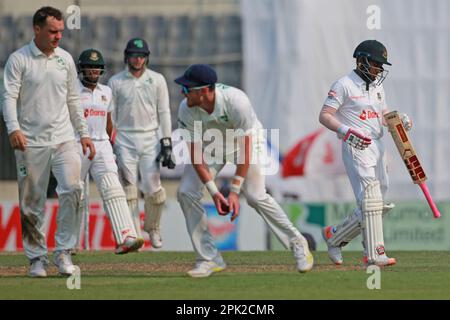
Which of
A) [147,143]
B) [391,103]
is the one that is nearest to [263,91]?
[391,103]

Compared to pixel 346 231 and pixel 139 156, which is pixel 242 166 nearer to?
pixel 346 231

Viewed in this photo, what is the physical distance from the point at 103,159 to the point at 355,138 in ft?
8.43

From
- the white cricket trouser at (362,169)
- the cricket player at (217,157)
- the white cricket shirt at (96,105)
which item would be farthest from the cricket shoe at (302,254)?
the white cricket shirt at (96,105)

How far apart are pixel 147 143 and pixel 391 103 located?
13283 millimetres

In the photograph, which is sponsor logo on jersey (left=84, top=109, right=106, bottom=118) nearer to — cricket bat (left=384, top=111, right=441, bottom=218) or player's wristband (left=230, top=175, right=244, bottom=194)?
cricket bat (left=384, top=111, right=441, bottom=218)

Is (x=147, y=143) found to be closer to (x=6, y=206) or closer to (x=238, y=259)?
(x=238, y=259)

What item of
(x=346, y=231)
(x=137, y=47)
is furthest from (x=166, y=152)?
(x=346, y=231)

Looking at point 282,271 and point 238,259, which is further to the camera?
point 238,259

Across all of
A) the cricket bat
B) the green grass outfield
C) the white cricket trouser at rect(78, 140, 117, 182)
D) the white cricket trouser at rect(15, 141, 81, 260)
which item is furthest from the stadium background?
the white cricket trouser at rect(15, 141, 81, 260)

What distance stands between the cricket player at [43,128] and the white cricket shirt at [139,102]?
3.20 metres

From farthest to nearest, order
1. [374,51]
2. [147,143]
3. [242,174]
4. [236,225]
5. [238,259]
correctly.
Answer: [236,225], [147,143], [238,259], [374,51], [242,174]

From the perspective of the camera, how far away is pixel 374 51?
38.0 ft

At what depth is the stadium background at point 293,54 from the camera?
87.8 ft

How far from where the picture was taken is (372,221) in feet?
37.6
